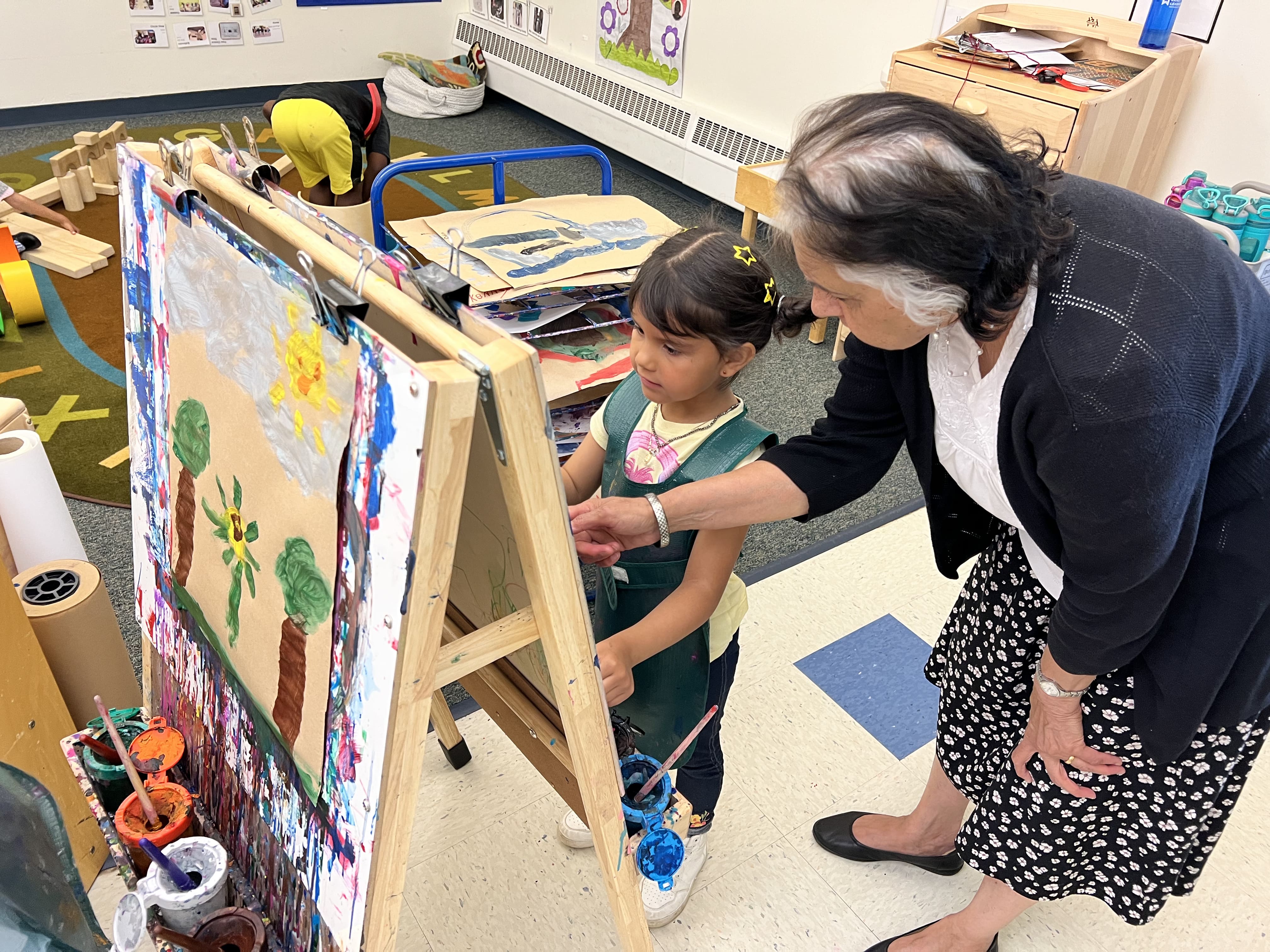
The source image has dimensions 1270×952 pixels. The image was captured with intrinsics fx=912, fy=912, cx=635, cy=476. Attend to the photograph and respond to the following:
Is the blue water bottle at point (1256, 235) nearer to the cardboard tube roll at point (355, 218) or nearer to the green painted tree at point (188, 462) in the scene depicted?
the cardboard tube roll at point (355, 218)

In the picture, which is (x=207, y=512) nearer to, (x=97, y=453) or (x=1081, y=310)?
(x=1081, y=310)

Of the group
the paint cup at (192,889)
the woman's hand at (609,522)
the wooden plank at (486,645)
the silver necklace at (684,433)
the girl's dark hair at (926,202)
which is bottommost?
the paint cup at (192,889)

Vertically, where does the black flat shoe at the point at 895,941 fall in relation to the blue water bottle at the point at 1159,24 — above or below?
below

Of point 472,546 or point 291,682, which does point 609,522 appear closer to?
point 472,546

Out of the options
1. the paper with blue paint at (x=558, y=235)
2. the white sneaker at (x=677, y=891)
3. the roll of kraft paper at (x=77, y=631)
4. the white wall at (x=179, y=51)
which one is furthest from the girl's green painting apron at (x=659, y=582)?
the white wall at (x=179, y=51)

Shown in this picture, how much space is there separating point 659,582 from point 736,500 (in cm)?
20

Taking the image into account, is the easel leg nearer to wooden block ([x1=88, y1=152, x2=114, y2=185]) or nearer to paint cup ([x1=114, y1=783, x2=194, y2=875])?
paint cup ([x1=114, y1=783, x2=194, y2=875])

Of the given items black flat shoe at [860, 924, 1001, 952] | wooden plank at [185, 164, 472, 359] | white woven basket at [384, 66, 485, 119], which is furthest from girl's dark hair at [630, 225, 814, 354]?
white woven basket at [384, 66, 485, 119]

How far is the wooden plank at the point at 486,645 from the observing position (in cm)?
73

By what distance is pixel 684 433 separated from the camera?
1183mm

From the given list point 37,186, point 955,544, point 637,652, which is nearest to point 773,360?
point 955,544

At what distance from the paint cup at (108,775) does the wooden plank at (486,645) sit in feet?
2.54

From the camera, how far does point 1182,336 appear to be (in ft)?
2.48

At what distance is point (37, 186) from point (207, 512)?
149 inches
